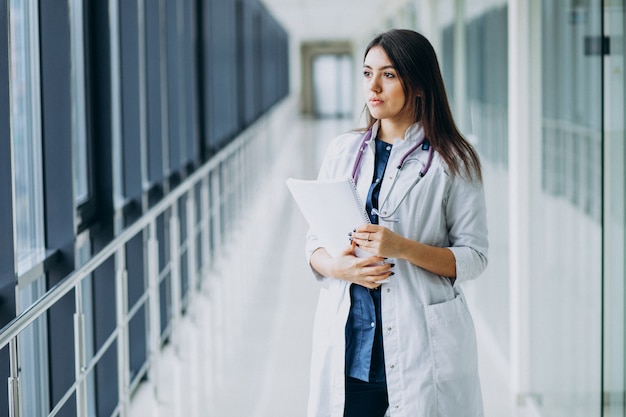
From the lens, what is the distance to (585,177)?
5.34ft

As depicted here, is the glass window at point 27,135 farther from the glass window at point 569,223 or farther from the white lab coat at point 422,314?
the glass window at point 569,223

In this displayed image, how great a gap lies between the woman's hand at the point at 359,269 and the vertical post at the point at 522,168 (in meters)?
1.04

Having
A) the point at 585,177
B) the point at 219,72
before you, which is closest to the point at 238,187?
the point at 219,72

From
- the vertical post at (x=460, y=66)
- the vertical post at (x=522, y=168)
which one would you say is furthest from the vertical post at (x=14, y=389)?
the vertical post at (x=460, y=66)

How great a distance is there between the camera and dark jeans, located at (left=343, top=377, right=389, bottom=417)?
1064 mm

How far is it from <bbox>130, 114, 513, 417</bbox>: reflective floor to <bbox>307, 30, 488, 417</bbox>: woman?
1.07 metres

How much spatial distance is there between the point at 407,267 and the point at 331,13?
7476 millimetres

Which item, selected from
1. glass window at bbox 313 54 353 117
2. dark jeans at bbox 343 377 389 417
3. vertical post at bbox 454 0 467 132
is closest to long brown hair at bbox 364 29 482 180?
dark jeans at bbox 343 377 389 417

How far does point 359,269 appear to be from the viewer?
1027 millimetres

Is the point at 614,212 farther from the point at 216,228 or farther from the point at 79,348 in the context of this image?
the point at 216,228

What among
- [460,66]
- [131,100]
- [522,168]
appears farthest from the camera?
[460,66]

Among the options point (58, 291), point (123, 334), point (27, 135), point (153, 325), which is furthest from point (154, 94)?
point (58, 291)

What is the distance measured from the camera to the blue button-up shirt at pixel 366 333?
105 centimetres

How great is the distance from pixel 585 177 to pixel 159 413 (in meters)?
1.07
